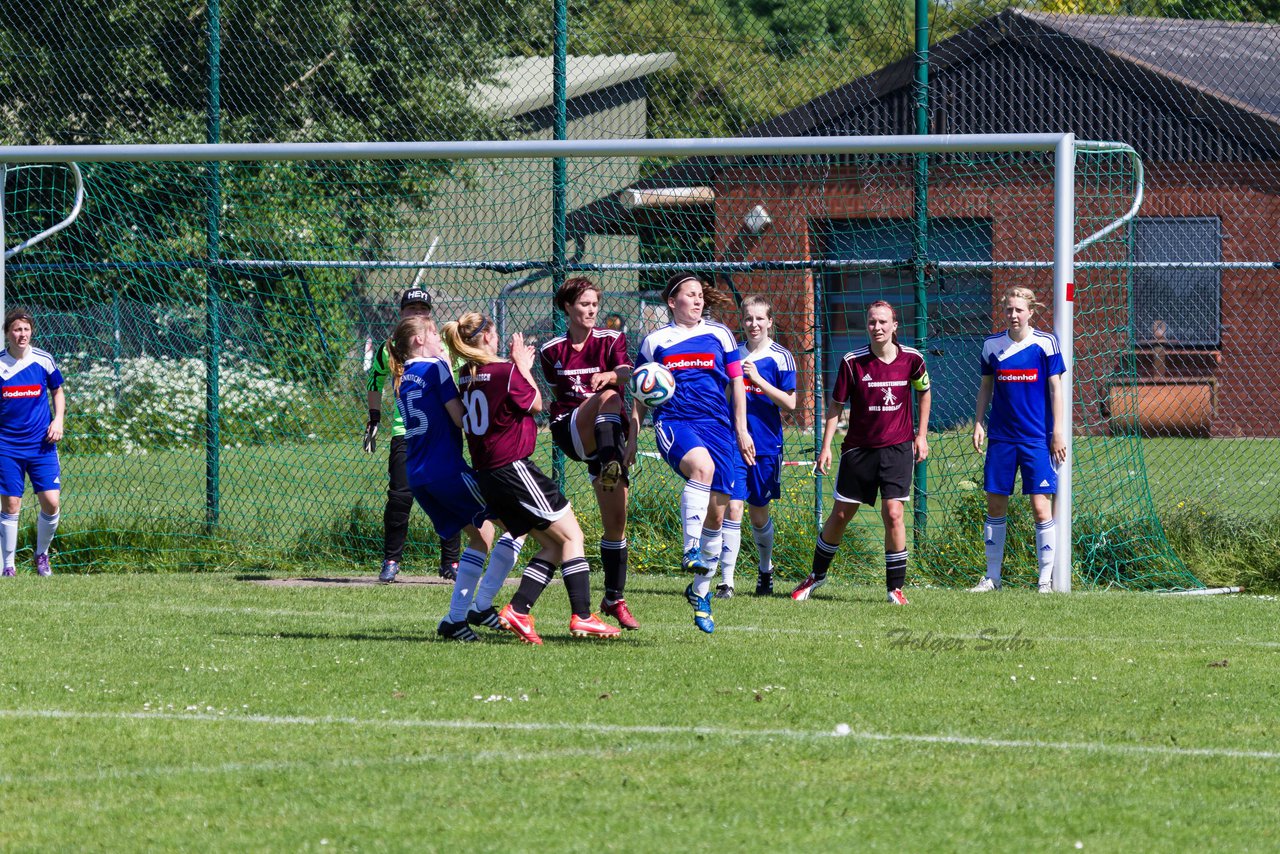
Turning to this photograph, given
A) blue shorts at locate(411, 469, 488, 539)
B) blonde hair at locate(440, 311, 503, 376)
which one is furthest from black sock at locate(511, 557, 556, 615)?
blonde hair at locate(440, 311, 503, 376)

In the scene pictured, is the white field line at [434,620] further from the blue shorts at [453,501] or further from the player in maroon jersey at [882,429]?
the player in maroon jersey at [882,429]

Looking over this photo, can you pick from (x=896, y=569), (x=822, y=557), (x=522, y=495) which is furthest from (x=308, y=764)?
(x=822, y=557)

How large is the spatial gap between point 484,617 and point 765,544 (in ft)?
8.89

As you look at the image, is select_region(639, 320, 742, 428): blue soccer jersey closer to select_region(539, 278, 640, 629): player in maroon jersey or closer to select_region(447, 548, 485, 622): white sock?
select_region(539, 278, 640, 629): player in maroon jersey

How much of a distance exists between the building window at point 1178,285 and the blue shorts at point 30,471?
12.4m

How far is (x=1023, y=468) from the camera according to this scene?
9.98 m

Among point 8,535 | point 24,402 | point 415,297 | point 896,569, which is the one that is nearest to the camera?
point 896,569

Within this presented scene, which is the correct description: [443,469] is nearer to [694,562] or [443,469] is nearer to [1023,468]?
[694,562]

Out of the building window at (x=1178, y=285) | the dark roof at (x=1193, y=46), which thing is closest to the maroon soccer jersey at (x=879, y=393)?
the dark roof at (x=1193, y=46)

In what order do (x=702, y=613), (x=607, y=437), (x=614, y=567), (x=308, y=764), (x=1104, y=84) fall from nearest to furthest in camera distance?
(x=308, y=764), (x=607, y=437), (x=702, y=613), (x=614, y=567), (x=1104, y=84)

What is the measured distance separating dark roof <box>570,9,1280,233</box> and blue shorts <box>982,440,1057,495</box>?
2999mm

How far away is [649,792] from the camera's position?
4.73 meters

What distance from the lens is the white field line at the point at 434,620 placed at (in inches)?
308

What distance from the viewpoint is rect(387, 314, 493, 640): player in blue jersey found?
7652 millimetres
